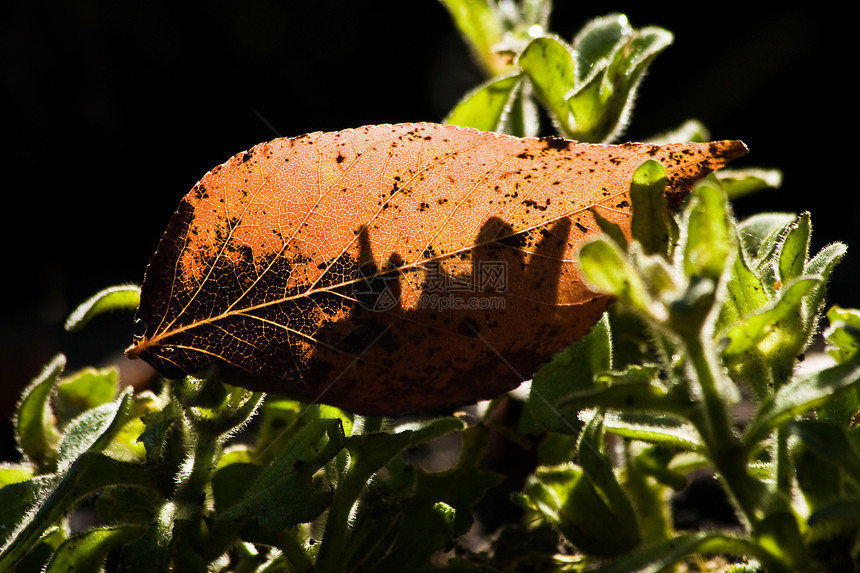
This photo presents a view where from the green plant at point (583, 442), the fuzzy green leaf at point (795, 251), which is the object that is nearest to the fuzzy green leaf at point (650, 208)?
the green plant at point (583, 442)

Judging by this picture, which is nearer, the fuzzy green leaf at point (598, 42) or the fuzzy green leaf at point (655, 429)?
the fuzzy green leaf at point (655, 429)

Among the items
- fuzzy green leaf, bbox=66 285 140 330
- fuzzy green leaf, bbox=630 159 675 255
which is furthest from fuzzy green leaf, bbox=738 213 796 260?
fuzzy green leaf, bbox=66 285 140 330

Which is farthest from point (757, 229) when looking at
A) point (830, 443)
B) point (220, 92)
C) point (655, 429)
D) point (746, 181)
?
point (220, 92)

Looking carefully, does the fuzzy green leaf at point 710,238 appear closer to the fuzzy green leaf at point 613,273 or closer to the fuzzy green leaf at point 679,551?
the fuzzy green leaf at point 613,273

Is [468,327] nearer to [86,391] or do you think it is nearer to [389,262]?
[389,262]

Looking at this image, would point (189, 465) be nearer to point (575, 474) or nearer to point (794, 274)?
point (575, 474)

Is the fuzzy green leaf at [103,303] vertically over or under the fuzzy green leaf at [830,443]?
over
